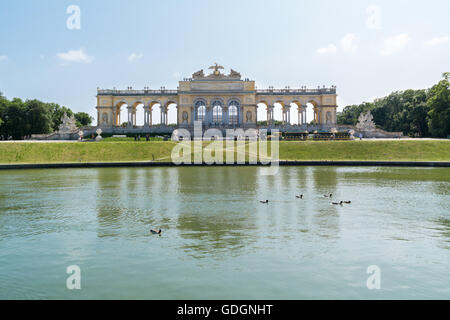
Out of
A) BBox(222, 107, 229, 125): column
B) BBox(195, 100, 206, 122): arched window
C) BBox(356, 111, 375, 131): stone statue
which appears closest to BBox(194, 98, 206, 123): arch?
BBox(195, 100, 206, 122): arched window

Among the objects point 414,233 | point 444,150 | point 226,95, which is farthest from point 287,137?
point 414,233

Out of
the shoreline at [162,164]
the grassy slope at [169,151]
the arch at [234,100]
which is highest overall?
the arch at [234,100]

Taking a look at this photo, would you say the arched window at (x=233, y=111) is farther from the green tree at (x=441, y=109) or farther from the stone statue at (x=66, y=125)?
the green tree at (x=441, y=109)

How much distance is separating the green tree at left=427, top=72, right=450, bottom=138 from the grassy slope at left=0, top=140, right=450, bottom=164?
17.4 m

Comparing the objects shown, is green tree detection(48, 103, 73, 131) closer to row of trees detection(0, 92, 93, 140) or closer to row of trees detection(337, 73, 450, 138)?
row of trees detection(0, 92, 93, 140)

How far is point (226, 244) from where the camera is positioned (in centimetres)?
1400

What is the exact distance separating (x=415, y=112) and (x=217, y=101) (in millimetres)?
40596

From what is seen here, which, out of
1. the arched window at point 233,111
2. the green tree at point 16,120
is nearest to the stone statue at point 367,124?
the arched window at point 233,111

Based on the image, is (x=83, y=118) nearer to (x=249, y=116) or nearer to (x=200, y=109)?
(x=200, y=109)

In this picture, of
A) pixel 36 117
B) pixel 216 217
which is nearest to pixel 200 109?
pixel 36 117

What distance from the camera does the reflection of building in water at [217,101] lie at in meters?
88.3

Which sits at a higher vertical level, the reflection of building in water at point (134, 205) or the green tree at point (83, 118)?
the green tree at point (83, 118)

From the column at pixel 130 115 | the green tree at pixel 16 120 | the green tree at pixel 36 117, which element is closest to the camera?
the green tree at pixel 16 120
